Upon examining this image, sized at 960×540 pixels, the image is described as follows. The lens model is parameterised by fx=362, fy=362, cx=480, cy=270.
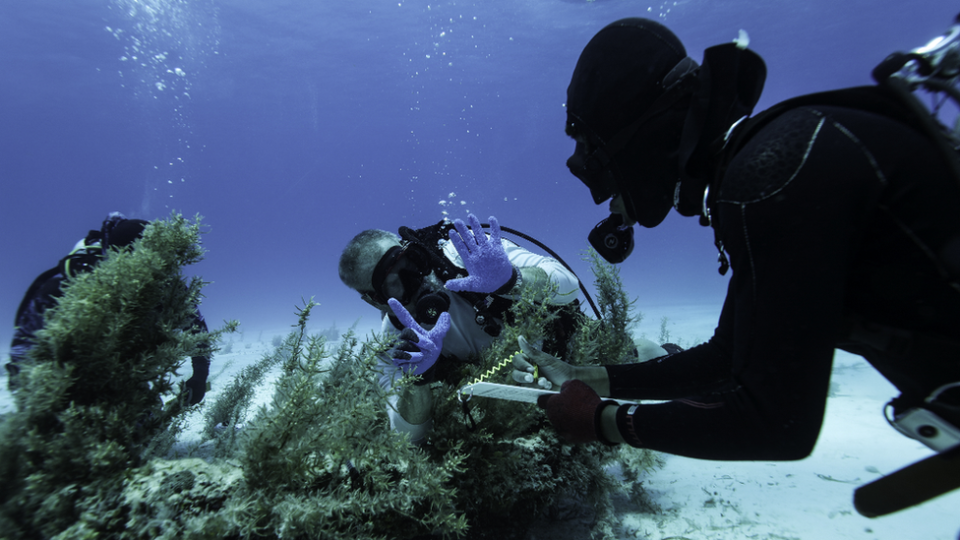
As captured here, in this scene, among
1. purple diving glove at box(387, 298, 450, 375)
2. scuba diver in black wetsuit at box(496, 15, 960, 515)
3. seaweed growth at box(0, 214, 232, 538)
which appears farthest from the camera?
purple diving glove at box(387, 298, 450, 375)

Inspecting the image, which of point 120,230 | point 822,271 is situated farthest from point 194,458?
point 822,271

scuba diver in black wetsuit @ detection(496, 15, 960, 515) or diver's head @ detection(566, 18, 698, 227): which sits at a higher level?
diver's head @ detection(566, 18, 698, 227)

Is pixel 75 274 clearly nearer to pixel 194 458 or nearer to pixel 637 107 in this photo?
pixel 194 458

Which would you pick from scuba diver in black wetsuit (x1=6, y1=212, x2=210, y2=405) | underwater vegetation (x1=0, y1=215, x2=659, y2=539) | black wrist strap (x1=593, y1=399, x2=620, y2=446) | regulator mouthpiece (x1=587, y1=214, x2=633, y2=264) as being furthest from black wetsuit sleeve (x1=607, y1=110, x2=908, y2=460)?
scuba diver in black wetsuit (x1=6, y1=212, x2=210, y2=405)

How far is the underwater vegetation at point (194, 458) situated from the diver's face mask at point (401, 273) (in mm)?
1148

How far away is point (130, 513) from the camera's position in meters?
1.68

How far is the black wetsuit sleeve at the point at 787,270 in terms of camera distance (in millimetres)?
1079

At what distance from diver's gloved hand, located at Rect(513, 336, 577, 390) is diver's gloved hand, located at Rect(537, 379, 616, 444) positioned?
0.45 metres

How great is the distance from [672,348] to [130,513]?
15.5ft

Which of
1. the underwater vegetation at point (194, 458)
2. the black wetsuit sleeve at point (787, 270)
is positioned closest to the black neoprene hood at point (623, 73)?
the black wetsuit sleeve at point (787, 270)

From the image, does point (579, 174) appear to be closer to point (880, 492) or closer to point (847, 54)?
point (880, 492)

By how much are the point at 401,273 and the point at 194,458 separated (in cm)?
203

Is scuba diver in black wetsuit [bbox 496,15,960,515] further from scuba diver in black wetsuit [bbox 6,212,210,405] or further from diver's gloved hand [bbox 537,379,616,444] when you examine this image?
scuba diver in black wetsuit [bbox 6,212,210,405]

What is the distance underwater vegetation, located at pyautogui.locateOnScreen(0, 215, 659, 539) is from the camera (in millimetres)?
1695
